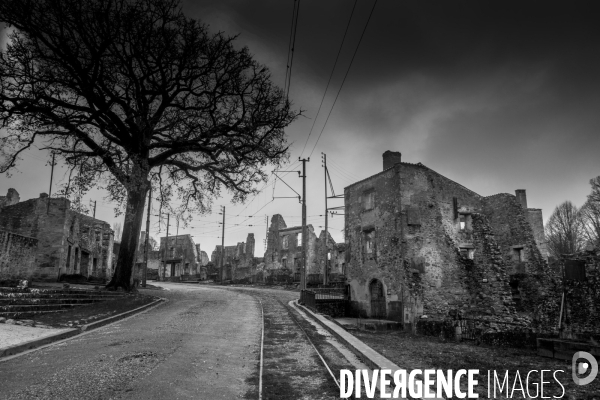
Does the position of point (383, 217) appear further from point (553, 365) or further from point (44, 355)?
point (44, 355)

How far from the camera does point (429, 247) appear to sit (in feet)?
67.2

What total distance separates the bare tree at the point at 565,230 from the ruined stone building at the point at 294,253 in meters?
22.6

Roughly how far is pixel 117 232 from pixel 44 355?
3483 inches

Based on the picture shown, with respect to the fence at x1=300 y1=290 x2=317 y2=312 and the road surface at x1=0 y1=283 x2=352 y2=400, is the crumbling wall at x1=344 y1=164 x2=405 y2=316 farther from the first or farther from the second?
the road surface at x1=0 y1=283 x2=352 y2=400

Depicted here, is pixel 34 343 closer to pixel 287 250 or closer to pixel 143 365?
pixel 143 365

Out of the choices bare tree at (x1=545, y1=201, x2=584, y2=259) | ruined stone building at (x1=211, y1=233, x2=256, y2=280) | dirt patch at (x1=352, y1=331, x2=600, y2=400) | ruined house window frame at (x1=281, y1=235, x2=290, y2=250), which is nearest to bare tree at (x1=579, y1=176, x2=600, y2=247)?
bare tree at (x1=545, y1=201, x2=584, y2=259)

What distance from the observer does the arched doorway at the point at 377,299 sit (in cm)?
2077

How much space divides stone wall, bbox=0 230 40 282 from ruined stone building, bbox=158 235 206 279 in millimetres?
39592

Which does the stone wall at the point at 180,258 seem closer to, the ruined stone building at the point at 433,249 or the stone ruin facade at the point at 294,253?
the stone ruin facade at the point at 294,253

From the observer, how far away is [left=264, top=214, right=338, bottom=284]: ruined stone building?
4409 centimetres

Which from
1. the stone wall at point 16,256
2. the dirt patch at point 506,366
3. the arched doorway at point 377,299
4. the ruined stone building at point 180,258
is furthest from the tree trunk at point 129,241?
the ruined stone building at point 180,258

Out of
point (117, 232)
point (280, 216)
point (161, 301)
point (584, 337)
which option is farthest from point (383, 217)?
point (117, 232)

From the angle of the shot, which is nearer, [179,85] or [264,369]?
[264,369]

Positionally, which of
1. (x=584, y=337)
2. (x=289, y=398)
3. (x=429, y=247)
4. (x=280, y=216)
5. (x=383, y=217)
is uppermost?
(x=280, y=216)
